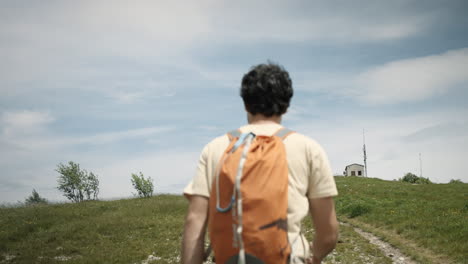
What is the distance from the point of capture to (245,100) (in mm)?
3102

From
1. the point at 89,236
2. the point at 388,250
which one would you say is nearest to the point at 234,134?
the point at 388,250

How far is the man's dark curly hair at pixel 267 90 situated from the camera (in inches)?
118

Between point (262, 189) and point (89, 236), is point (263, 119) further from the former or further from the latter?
point (89, 236)

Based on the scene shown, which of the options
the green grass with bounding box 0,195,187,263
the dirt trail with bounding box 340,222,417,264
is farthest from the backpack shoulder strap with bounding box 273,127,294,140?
the green grass with bounding box 0,195,187,263

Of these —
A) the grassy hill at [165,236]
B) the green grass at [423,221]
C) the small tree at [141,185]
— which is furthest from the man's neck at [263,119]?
the small tree at [141,185]

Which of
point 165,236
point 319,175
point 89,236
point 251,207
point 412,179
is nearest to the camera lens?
point 251,207

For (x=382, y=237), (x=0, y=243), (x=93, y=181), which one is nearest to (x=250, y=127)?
(x=382, y=237)

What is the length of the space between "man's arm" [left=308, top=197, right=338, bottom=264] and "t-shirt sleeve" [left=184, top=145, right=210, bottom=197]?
0.91 m

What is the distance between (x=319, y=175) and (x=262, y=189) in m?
0.54

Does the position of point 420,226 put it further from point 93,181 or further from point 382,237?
point 93,181

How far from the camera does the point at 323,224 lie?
2986 millimetres

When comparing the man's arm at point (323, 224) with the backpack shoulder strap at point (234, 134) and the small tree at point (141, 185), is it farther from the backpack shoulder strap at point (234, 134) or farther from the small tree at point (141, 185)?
the small tree at point (141, 185)

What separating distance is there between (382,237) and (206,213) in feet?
46.5

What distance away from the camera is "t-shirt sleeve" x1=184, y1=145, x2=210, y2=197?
9.86 feet
